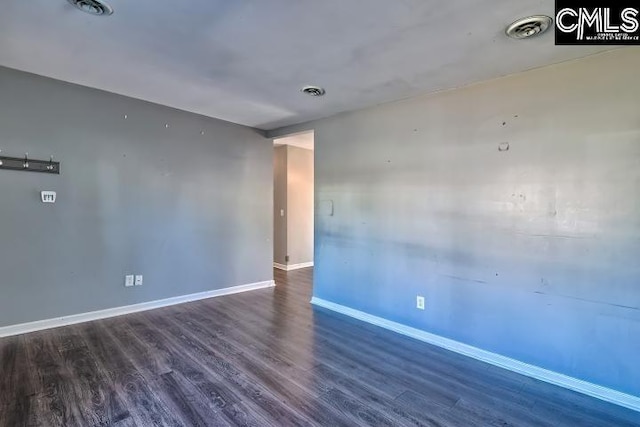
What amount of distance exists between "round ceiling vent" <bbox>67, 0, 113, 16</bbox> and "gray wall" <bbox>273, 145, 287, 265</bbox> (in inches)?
180

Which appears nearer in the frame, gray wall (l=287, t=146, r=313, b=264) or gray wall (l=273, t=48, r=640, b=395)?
gray wall (l=273, t=48, r=640, b=395)

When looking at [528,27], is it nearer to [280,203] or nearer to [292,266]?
[280,203]

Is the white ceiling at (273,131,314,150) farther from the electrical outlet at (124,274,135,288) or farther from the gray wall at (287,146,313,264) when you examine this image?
the electrical outlet at (124,274,135,288)

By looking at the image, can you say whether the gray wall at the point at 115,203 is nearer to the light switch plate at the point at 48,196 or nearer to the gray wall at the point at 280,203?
the light switch plate at the point at 48,196

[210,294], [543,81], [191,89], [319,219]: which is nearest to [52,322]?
[210,294]

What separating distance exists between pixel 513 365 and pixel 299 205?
15.9 ft

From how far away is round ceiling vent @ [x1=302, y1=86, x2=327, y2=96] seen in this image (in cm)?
312

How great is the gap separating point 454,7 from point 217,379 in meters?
2.96

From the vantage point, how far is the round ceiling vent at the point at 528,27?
1.91 m

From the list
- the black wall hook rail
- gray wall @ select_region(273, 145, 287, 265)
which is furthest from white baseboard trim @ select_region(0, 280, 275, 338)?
gray wall @ select_region(273, 145, 287, 265)

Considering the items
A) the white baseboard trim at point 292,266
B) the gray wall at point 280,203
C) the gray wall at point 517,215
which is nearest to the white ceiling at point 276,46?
the gray wall at point 517,215

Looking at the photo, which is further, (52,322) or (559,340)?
(52,322)

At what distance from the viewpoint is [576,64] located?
7.77 ft

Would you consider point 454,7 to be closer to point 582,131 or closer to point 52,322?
point 582,131
